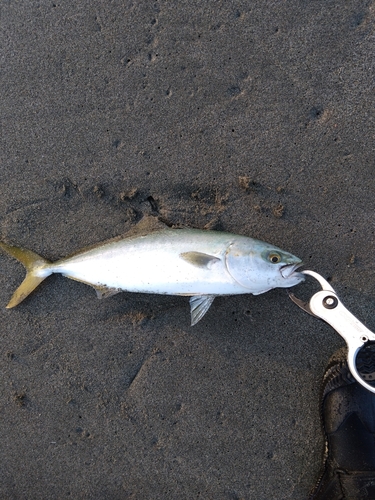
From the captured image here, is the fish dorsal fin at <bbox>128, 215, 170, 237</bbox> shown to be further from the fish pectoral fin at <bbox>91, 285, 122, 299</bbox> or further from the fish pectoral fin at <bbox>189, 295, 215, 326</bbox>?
the fish pectoral fin at <bbox>189, 295, 215, 326</bbox>

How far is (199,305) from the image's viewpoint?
261cm

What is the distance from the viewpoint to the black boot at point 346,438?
8.80ft

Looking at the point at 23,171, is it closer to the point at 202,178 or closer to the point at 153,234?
the point at 153,234

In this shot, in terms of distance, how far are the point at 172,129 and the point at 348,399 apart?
2.52 m

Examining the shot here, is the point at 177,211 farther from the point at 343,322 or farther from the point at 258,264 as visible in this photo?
the point at 343,322

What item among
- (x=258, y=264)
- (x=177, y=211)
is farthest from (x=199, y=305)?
(x=177, y=211)

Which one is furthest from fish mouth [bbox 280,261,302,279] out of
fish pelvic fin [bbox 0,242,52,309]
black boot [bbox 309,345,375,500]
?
fish pelvic fin [bbox 0,242,52,309]

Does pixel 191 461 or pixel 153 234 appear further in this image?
pixel 191 461

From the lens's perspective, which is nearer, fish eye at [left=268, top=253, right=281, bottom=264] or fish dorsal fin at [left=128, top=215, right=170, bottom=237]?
fish eye at [left=268, top=253, right=281, bottom=264]

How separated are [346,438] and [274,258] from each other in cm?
155

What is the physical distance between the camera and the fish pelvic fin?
277 centimetres

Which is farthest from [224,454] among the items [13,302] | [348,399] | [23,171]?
[23,171]

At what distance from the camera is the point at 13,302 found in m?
2.83

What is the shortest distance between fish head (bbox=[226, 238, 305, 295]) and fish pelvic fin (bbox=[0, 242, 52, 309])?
146 centimetres
